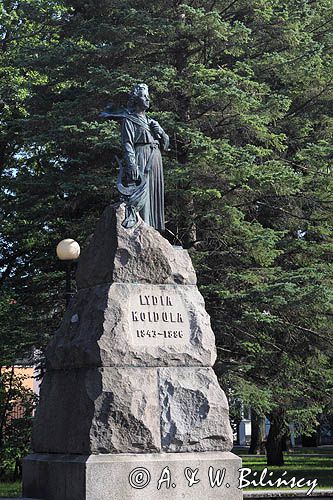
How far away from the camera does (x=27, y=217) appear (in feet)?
65.3

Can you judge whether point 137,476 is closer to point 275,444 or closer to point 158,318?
point 158,318

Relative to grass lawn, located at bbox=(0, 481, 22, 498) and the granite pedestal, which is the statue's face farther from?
grass lawn, located at bbox=(0, 481, 22, 498)

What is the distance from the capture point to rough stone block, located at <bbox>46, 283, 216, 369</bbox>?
995 cm

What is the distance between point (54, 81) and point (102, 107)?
173 cm

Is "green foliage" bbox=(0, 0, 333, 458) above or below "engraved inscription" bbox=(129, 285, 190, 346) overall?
above

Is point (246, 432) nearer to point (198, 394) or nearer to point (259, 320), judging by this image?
point (259, 320)

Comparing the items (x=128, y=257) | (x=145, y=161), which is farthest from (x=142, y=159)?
(x=128, y=257)

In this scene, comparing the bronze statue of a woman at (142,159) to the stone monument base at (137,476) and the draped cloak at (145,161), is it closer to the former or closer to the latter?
the draped cloak at (145,161)

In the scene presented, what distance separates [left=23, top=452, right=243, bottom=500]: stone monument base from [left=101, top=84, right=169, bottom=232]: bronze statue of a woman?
2.82m

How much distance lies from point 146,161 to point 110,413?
10.5 feet

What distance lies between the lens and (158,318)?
10.3 m

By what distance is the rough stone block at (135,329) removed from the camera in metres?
9.95

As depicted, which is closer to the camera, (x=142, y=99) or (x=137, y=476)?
(x=137, y=476)

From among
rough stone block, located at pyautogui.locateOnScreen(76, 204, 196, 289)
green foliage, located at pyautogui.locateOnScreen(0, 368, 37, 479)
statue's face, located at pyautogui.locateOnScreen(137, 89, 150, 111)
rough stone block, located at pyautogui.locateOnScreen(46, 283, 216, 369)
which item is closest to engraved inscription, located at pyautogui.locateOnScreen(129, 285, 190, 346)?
rough stone block, located at pyautogui.locateOnScreen(46, 283, 216, 369)
